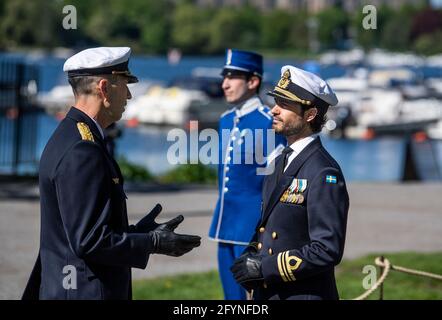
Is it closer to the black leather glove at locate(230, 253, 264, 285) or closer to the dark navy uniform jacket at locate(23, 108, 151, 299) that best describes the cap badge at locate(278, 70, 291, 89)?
the black leather glove at locate(230, 253, 264, 285)

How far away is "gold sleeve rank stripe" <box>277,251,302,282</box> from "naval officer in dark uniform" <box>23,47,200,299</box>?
47 centimetres

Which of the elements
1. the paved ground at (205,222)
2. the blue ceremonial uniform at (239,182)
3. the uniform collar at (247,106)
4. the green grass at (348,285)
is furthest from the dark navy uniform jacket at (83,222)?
the paved ground at (205,222)

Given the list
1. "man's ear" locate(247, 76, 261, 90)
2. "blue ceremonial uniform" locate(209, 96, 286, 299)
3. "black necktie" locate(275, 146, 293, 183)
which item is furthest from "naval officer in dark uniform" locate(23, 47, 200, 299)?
"man's ear" locate(247, 76, 261, 90)

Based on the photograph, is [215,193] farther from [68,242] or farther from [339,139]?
[339,139]

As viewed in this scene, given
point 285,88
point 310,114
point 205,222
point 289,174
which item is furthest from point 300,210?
Answer: point 205,222

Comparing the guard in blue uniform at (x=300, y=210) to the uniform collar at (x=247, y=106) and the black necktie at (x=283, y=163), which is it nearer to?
the black necktie at (x=283, y=163)

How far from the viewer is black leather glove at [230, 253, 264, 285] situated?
500 centimetres

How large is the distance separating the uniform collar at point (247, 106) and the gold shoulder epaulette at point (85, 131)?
3277 mm

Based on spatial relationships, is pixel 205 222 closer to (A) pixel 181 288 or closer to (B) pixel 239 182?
(A) pixel 181 288

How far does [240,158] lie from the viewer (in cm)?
760

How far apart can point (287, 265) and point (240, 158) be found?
2.77 meters

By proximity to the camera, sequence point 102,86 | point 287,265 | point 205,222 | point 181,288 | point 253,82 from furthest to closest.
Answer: point 205,222 → point 181,288 → point 253,82 → point 287,265 → point 102,86

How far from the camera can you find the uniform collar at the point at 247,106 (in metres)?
7.77

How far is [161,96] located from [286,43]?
307 feet
